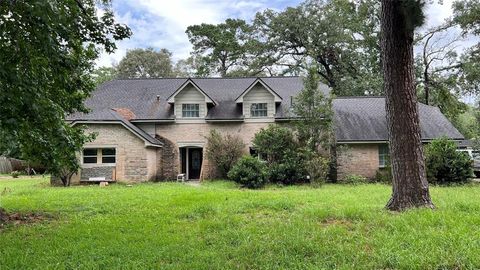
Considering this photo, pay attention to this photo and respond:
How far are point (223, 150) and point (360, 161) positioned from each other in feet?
25.7

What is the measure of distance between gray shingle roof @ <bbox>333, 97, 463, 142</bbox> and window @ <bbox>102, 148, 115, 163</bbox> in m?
12.5

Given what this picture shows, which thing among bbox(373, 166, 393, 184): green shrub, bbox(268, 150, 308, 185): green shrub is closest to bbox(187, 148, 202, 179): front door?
bbox(268, 150, 308, 185): green shrub

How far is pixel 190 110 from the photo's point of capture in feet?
73.7

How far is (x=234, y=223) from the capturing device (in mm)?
7184

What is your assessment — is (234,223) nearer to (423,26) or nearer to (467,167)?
(423,26)

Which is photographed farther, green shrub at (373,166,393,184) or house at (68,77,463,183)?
house at (68,77,463,183)

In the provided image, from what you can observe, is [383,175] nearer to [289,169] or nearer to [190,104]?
[289,169]

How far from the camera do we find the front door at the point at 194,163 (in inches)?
940

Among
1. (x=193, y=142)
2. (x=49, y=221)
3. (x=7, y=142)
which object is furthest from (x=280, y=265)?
(x=193, y=142)

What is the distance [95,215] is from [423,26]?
833cm

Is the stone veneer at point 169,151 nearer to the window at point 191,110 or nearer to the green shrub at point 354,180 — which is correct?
the window at point 191,110

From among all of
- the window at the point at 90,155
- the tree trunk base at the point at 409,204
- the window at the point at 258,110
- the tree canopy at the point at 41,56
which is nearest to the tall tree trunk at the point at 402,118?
the tree trunk base at the point at 409,204

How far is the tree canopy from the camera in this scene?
595 cm

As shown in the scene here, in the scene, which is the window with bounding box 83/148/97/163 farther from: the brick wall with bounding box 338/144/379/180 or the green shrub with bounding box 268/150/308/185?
the brick wall with bounding box 338/144/379/180
